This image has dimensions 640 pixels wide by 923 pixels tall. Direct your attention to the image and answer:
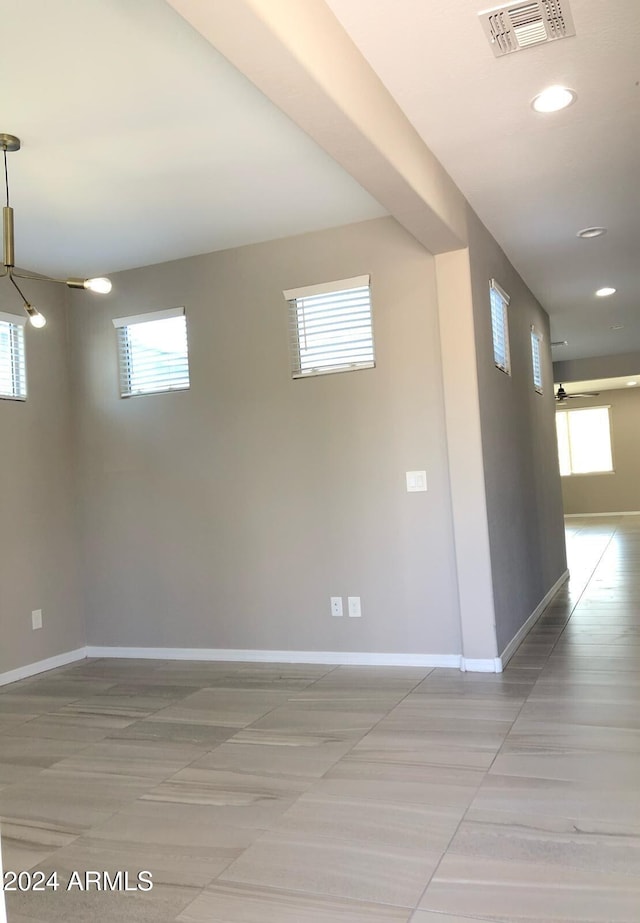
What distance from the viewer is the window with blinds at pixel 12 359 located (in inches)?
187

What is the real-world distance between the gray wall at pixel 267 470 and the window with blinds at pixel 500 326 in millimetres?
661

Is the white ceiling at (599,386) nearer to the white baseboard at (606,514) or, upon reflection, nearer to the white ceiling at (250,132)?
the white baseboard at (606,514)

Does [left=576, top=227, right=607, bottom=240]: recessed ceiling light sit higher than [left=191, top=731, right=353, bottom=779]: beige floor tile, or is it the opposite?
[left=576, top=227, right=607, bottom=240]: recessed ceiling light

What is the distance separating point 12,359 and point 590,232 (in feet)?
12.9

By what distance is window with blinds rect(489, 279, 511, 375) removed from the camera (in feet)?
15.6

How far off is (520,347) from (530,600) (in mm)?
1936

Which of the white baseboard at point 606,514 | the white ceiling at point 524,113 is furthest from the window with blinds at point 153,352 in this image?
the white baseboard at point 606,514

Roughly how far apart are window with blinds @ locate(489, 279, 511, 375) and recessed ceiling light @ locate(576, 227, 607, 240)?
616 mm

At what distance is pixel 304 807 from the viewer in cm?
249

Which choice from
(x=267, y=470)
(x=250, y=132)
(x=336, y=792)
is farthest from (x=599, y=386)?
(x=336, y=792)

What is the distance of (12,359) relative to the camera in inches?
189

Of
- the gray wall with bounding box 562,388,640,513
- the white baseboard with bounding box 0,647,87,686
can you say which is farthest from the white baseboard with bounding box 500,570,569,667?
the gray wall with bounding box 562,388,640,513

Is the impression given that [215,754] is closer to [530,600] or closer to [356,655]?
[356,655]

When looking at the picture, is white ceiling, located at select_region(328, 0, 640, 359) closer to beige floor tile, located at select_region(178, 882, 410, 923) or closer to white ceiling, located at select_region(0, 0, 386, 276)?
white ceiling, located at select_region(0, 0, 386, 276)
